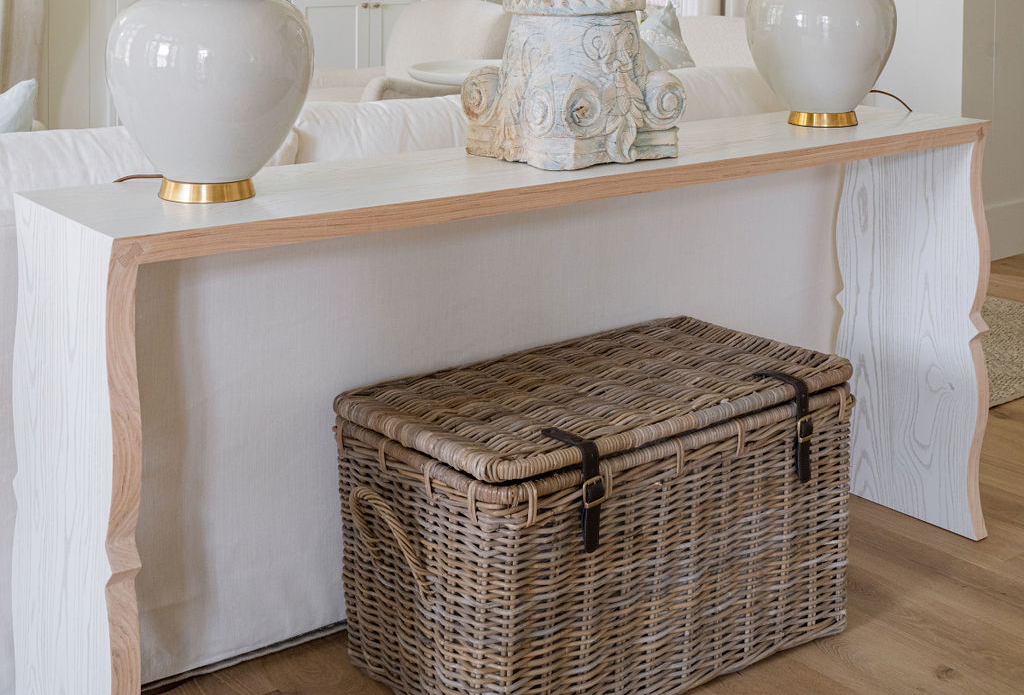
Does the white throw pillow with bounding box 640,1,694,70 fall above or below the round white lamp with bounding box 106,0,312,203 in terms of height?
above

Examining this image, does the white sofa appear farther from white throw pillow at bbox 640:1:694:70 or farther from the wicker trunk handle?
white throw pillow at bbox 640:1:694:70

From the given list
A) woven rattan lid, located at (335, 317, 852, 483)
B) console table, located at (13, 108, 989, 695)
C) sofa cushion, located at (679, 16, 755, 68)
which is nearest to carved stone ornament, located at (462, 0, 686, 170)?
console table, located at (13, 108, 989, 695)

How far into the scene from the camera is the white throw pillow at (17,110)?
1.60 m

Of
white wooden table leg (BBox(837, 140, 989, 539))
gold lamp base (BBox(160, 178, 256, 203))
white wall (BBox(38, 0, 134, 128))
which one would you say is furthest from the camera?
white wall (BBox(38, 0, 134, 128))

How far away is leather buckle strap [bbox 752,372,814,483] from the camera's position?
60.4 inches

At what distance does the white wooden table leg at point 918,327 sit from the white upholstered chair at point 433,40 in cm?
178

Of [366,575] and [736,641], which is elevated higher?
[366,575]

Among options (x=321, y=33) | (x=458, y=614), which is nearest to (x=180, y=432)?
(x=458, y=614)

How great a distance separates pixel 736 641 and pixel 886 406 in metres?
0.72

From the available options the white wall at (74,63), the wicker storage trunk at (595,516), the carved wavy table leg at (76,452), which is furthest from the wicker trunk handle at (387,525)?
the white wall at (74,63)

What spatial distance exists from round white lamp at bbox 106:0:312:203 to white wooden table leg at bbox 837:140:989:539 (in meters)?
1.22

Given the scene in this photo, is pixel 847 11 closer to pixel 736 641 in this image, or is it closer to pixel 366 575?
pixel 736 641

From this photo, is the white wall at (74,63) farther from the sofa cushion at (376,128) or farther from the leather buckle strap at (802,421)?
the leather buckle strap at (802,421)

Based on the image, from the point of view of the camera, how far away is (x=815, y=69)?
175 centimetres
